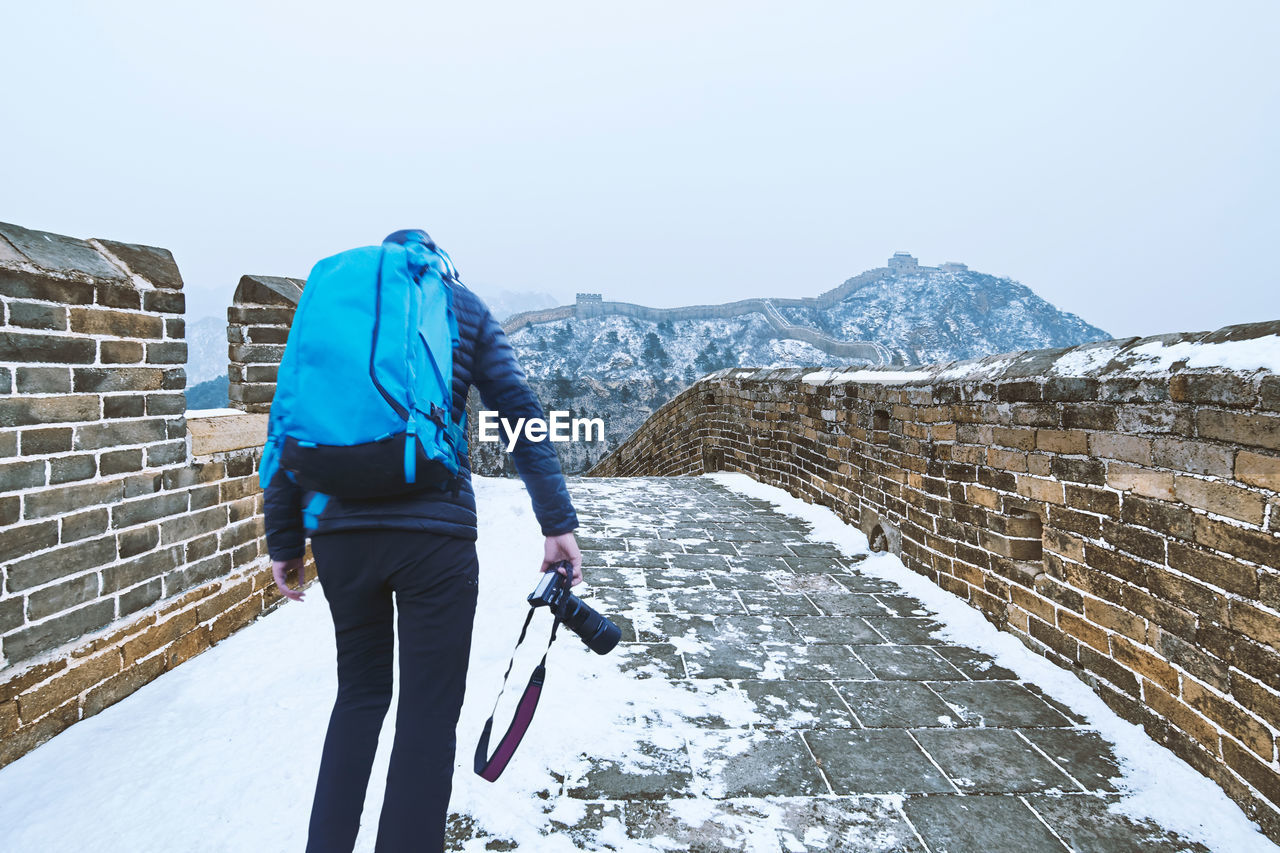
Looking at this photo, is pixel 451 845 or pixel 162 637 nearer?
pixel 451 845

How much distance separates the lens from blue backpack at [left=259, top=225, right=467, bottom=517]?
4.08ft

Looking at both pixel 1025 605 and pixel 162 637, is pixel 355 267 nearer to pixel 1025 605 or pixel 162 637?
pixel 162 637

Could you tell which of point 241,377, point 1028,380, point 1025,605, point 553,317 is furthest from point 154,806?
point 553,317

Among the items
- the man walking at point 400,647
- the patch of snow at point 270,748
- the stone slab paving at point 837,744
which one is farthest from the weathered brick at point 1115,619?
the man walking at point 400,647

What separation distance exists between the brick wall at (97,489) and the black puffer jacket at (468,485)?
47.4 inches

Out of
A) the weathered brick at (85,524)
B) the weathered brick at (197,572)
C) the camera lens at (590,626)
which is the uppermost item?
the weathered brick at (85,524)

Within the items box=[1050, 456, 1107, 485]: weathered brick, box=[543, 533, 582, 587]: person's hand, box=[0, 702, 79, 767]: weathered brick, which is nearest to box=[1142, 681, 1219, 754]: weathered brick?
box=[1050, 456, 1107, 485]: weathered brick

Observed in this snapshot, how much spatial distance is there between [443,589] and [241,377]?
9.04 feet

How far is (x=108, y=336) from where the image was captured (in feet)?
7.88

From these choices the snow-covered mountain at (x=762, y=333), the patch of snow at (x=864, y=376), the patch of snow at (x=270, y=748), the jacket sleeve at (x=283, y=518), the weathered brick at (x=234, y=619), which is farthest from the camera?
the snow-covered mountain at (x=762, y=333)

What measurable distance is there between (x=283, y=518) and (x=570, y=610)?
0.68 meters

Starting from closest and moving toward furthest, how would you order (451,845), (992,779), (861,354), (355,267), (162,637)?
(355,267)
(451,845)
(992,779)
(162,637)
(861,354)

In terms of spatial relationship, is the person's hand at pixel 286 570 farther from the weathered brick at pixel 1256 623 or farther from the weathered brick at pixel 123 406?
the weathered brick at pixel 1256 623

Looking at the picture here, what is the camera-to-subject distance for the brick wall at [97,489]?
2.03 meters
